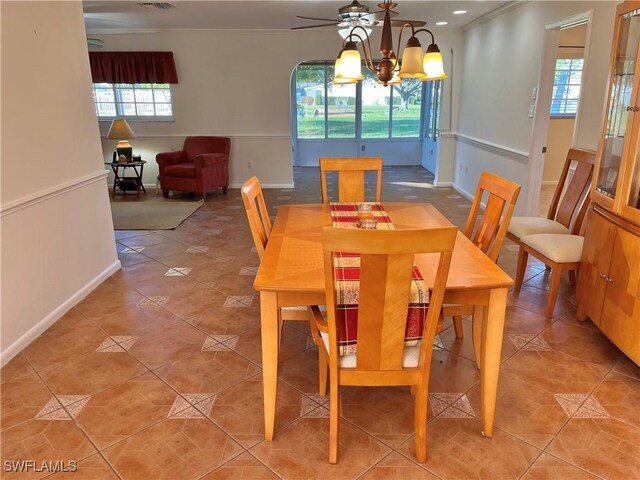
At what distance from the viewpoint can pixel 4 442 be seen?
1.87 meters

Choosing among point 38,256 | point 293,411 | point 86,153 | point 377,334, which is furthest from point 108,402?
point 86,153

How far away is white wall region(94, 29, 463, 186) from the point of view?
6699 mm

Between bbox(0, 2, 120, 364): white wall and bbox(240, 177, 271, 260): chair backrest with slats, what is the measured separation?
1.34m

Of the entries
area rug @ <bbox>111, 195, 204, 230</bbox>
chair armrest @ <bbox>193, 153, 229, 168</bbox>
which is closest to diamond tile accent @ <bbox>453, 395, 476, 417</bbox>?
area rug @ <bbox>111, 195, 204, 230</bbox>

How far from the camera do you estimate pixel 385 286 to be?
1470mm

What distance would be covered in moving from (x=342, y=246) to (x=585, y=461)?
52.5 inches

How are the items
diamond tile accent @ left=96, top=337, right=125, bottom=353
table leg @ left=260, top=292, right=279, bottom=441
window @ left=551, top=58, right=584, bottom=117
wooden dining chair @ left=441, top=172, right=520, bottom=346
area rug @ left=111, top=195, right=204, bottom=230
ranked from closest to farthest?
table leg @ left=260, top=292, right=279, bottom=441 → wooden dining chair @ left=441, top=172, right=520, bottom=346 → diamond tile accent @ left=96, top=337, right=125, bottom=353 → area rug @ left=111, top=195, right=204, bottom=230 → window @ left=551, top=58, right=584, bottom=117

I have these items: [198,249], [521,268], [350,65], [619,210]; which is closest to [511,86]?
[521,268]

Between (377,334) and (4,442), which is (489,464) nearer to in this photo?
(377,334)

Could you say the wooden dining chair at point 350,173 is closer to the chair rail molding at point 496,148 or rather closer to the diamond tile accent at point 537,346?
the diamond tile accent at point 537,346

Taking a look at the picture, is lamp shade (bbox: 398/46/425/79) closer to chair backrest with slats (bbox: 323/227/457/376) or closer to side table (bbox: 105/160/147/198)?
chair backrest with slats (bbox: 323/227/457/376)

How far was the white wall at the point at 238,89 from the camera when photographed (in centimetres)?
670

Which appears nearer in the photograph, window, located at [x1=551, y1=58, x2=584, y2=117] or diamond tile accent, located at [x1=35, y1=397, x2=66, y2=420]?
diamond tile accent, located at [x1=35, y1=397, x2=66, y2=420]

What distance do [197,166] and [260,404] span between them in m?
4.64
